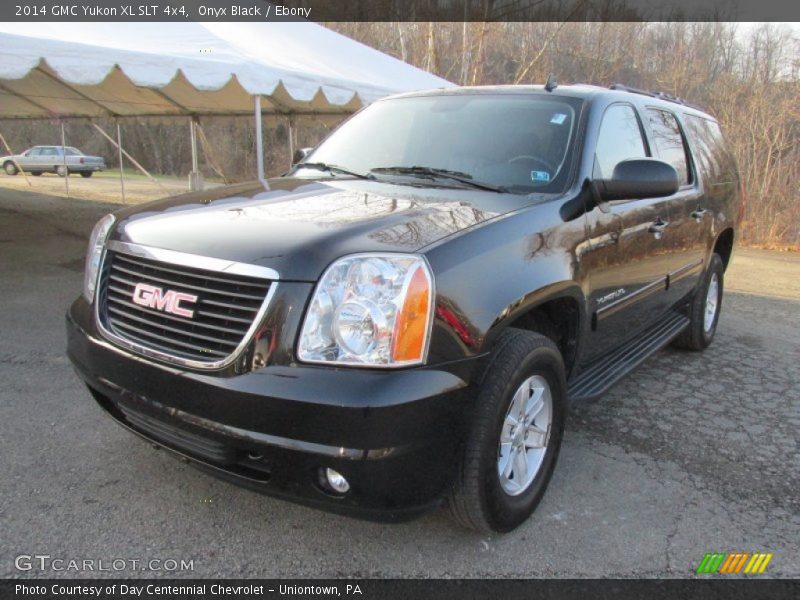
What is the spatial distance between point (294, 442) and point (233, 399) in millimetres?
250

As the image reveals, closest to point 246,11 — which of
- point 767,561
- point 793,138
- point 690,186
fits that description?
point 690,186

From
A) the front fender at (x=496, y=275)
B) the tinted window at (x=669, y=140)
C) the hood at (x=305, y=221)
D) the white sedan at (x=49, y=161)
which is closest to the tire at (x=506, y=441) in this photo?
the front fender at (x=496, y=275)

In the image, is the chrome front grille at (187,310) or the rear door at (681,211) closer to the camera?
the chrome front grille at (187,310)

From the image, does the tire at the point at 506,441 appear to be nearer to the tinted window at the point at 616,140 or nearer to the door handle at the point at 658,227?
the tinted window at the point at 616,140

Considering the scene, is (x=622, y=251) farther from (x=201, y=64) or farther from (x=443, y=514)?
(x=201, y=64)

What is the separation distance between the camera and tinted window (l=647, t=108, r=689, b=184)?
13.0 feet

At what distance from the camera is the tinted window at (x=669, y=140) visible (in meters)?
3.95

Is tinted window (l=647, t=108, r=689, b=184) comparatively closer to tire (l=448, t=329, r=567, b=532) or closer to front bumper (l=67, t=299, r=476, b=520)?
tire (l=448, t=329, r=567, b=532)

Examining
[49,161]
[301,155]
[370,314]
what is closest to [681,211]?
[301,155]

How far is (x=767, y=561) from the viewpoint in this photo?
2.46m

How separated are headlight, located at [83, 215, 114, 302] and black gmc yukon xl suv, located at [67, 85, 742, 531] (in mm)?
12

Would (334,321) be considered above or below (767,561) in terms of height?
above

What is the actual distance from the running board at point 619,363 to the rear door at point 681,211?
0.71 feet
